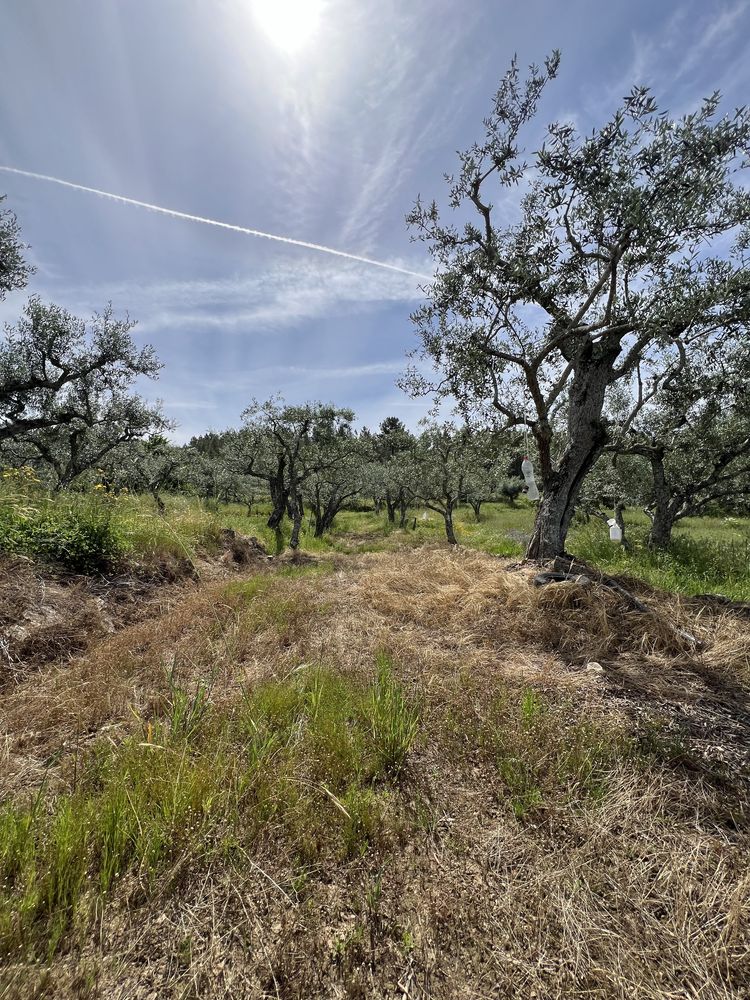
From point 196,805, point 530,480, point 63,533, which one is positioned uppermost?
point 530,480

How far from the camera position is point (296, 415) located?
18.4 m

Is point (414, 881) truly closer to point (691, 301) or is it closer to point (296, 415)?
point (691, 301)

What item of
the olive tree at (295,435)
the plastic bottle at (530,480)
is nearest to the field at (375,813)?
the plastic bottle at (530,480)

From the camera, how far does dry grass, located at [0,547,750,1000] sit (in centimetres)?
158

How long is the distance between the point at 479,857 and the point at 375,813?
64 centimetres

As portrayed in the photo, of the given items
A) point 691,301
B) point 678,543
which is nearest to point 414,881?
point 691,301

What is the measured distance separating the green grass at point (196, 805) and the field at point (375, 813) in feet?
0.05

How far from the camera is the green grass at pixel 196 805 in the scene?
1.82 metres

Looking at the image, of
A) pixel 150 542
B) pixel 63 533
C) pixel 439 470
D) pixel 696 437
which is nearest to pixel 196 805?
pixel 63 533

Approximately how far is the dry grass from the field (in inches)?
0.5

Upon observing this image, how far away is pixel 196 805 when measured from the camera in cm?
226

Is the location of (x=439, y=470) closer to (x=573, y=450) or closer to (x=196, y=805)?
(x=573, y=450)

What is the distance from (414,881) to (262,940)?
0.78 m

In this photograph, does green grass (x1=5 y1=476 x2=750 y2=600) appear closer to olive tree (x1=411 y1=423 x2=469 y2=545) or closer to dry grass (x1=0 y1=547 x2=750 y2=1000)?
dry grass (x1=0 y1=547 x2=750 y2=1000)
